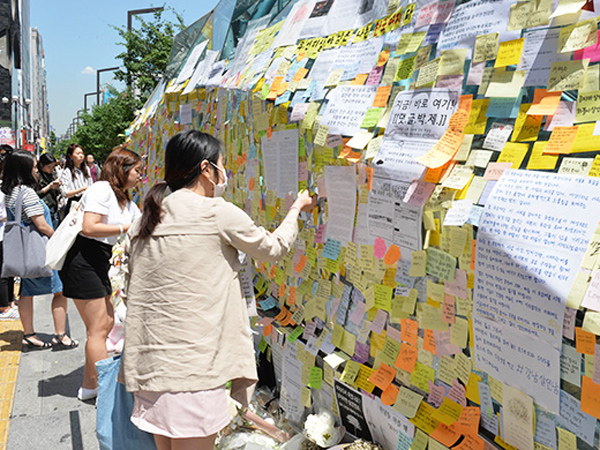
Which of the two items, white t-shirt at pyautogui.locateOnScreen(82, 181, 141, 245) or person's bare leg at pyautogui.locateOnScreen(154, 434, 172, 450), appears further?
white t-shirt at pyautogui.locateOnScreen(82, 181, 141, 245)

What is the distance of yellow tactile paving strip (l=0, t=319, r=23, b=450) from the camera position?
3.87 metres

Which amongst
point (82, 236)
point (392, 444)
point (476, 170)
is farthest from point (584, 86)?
point (82, 236)

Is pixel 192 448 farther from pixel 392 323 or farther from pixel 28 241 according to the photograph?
pixel 28 241

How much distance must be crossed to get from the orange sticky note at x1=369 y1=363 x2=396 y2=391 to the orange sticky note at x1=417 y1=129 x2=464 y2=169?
37.5 inches

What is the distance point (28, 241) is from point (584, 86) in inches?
187

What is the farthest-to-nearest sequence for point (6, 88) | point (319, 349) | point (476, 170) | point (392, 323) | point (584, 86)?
point (6, 88), point (319, 349), point (392, 323), point (476, 170), point (584, 86)

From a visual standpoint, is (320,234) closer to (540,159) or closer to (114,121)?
(540,159)

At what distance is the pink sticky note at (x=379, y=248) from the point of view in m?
2.37

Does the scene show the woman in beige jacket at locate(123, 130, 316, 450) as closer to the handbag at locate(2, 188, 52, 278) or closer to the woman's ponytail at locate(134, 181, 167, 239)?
the woman's ponytail at locate(134, 181, 167, 239)

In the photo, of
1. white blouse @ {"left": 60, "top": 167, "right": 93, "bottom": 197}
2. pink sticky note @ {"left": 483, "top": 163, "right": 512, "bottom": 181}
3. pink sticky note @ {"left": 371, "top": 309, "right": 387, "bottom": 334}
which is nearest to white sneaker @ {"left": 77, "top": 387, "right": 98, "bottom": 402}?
pink sticky note @ {"left": 371, "top": 309, "right": 387, "bottom": 334}

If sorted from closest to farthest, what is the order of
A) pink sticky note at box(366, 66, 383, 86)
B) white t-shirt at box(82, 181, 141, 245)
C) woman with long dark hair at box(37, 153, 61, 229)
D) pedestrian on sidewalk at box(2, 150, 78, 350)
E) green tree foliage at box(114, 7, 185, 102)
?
pink sticky note at box(366, 66, 383, 86) < white t-shirt at box(82, 181, 141, 245) < pedestrian on sidewalk at box(2, 150, 78, 350) < woman with long dark hair at box(37, 153, 61, 229) < green tree foliage at box(114, 7, 185, 102)

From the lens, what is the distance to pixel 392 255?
90.6 inches

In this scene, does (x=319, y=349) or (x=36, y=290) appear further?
(x=36, y=290)

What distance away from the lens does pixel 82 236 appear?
3805 mm
